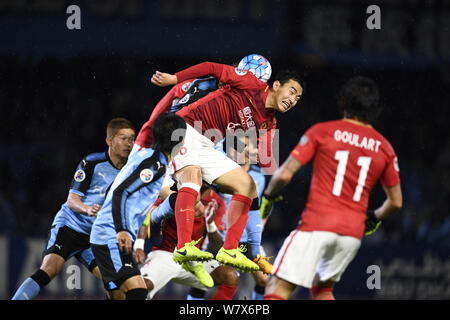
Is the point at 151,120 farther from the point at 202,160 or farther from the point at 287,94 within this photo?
the point at 287,94

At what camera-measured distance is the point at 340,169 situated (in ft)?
17.9

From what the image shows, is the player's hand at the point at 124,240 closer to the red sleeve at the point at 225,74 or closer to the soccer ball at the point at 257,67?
the red sleeve at the point at 225,74

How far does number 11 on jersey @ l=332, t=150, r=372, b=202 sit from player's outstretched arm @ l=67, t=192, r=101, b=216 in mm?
2378

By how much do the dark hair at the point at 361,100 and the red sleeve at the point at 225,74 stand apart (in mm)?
1390

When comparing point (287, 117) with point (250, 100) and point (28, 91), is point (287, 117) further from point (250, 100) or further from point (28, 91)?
point (250, 100)

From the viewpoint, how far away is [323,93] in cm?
1425

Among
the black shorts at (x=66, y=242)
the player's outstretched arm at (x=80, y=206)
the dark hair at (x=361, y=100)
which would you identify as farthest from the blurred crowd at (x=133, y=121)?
the dark hair at (x=361, y=100)

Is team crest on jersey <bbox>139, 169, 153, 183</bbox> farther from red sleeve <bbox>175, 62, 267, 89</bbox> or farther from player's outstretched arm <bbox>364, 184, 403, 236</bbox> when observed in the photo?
player's outstretched arm <bbox>364, 184, 403, 236</bbox>

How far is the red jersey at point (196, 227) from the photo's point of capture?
7.45m

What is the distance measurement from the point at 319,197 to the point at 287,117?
798 cm

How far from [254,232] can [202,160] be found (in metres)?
1.09

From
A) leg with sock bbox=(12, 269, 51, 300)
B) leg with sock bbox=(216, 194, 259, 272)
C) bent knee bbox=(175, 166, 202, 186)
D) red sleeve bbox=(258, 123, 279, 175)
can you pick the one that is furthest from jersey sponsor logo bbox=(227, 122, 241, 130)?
leg with sock bbox=(12, 269, 51, 300)

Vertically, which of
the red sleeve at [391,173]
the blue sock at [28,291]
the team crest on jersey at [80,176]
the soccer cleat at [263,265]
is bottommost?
the blue sock at [28,291]
